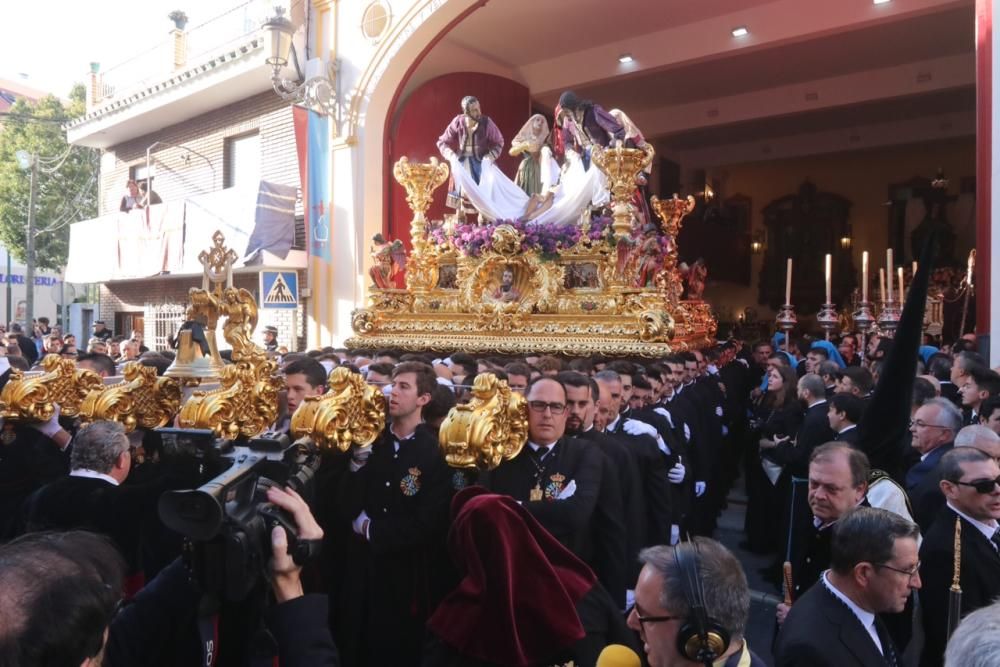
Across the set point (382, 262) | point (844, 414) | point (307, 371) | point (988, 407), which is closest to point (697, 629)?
point (307, 371)

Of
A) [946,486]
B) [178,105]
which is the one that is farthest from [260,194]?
[946,486]

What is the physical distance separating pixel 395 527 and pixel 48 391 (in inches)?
79.6

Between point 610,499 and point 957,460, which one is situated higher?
point 957,460

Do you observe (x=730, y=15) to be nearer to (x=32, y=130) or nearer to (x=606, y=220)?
(x=606, y=220)

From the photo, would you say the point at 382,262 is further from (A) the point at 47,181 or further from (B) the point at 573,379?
(A) the point at 47,181

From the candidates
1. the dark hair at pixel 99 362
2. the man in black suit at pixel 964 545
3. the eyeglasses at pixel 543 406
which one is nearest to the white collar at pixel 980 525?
the man in black suit at pixel 964 545

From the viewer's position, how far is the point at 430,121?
13.7 meters

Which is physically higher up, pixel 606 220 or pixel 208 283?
pixel 606 220

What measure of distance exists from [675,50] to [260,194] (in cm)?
807

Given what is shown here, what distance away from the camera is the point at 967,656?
4.21 feet

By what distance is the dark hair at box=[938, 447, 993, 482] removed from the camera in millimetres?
2838

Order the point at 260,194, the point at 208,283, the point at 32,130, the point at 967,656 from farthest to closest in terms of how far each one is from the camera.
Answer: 1. the point at 32,130
2. the point at 260,194
3. the point at 208,283
4. the point at 967,656

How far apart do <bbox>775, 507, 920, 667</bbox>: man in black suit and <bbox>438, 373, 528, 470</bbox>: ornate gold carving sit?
112 cm

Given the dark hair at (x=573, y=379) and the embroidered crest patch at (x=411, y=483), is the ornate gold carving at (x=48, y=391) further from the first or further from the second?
the dark hair at (x=573, y=379)
